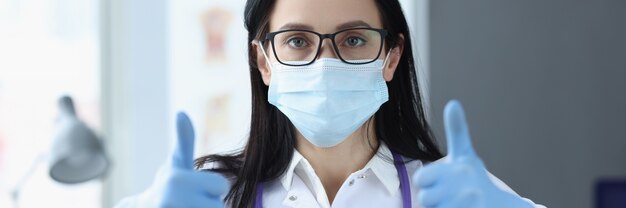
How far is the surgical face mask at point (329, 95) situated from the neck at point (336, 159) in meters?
0.04

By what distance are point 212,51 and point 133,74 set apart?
33 cm

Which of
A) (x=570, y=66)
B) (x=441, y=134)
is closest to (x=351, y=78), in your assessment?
(x=441, y=134)

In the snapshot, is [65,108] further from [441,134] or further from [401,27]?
[441,134]

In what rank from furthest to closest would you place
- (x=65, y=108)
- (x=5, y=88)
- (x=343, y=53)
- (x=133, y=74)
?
(x=133, y=74), (x=5, y=88), (x=65, y=108), (x=343, y=53)

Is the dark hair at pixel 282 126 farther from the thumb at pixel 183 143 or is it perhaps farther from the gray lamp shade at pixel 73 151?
the gray lamp shade at pixel 73 151

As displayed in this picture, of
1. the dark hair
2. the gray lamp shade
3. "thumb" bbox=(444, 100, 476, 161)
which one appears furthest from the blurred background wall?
"thumb" bbox=(444, 100, 476, 161)

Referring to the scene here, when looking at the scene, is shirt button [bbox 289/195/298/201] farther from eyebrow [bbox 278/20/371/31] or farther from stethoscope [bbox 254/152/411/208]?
eyebrow [bbox 278/20/371/31]

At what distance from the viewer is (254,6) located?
153 cm

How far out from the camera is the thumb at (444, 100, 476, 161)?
106cm

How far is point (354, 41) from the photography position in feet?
4.76

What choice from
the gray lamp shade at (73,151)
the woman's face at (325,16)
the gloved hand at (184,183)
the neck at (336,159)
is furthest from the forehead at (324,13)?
the gray lamp shade at (73,151)

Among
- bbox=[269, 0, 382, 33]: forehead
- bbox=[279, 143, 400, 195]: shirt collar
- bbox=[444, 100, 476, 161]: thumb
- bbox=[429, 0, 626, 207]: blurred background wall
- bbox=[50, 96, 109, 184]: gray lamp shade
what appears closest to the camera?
bbox=[444, 100, 476, 161]: thumb

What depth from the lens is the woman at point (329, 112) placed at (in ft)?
4.75

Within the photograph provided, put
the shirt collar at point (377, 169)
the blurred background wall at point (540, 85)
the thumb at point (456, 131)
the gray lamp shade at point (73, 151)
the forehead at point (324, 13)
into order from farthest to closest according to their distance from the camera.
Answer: the blurred background wall at point (540, 85), the gray lamp shade at point (73, 151), the shirt collar at point (377, 169), the forehead at point (324, 13), the thumb at point (456, 131)
